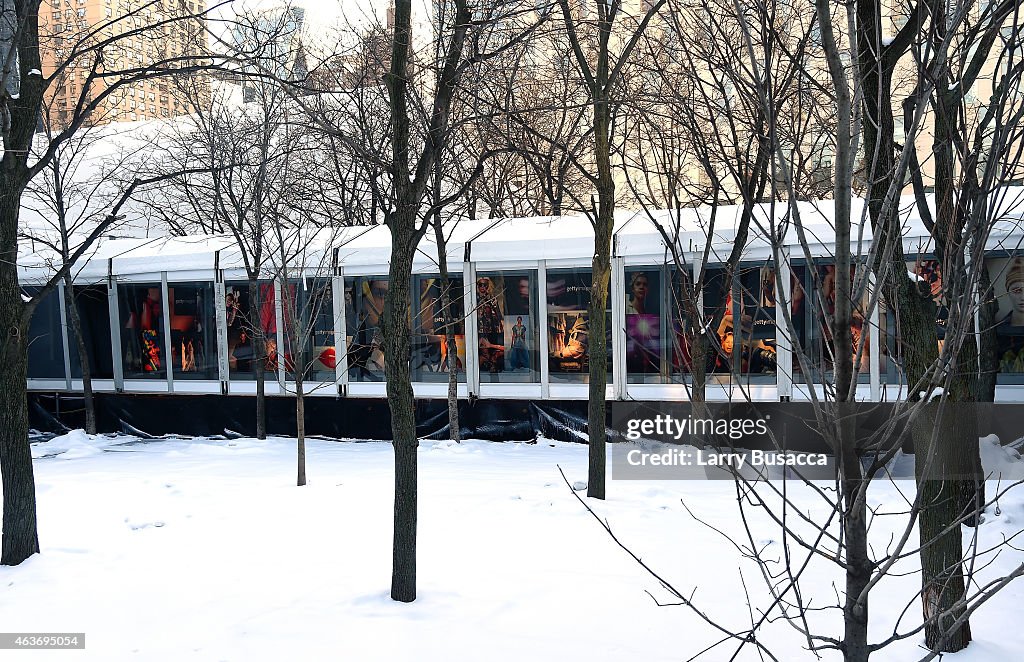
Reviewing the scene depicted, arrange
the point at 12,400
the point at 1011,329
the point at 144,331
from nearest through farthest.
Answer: the point at 12,400, the point at 1011,329, the point at 144,331

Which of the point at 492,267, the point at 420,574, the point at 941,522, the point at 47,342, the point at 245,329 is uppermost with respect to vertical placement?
the point at 492,267

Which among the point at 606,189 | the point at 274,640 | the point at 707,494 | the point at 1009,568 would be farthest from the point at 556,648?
the point at 606,189

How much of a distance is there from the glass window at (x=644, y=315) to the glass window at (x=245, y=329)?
594cm

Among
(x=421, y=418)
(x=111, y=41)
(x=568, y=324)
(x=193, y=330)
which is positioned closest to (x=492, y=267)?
(x=568, y=324)

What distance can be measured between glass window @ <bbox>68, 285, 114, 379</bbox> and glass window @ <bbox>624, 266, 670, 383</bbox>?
379 inches

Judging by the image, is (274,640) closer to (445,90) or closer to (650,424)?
(445,90)

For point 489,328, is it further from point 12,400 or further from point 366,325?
A: point 12,400

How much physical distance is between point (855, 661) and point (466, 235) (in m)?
11.4

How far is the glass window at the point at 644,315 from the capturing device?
39.2 feet

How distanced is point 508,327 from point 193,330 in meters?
5.87

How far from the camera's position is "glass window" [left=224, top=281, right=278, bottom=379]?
46.0 feet

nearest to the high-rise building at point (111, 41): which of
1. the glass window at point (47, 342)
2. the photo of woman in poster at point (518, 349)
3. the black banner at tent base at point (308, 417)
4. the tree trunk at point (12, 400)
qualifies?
the tree trunk at point (12, 400)

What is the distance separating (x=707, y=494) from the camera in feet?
28.7

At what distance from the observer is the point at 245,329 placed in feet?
46.1
